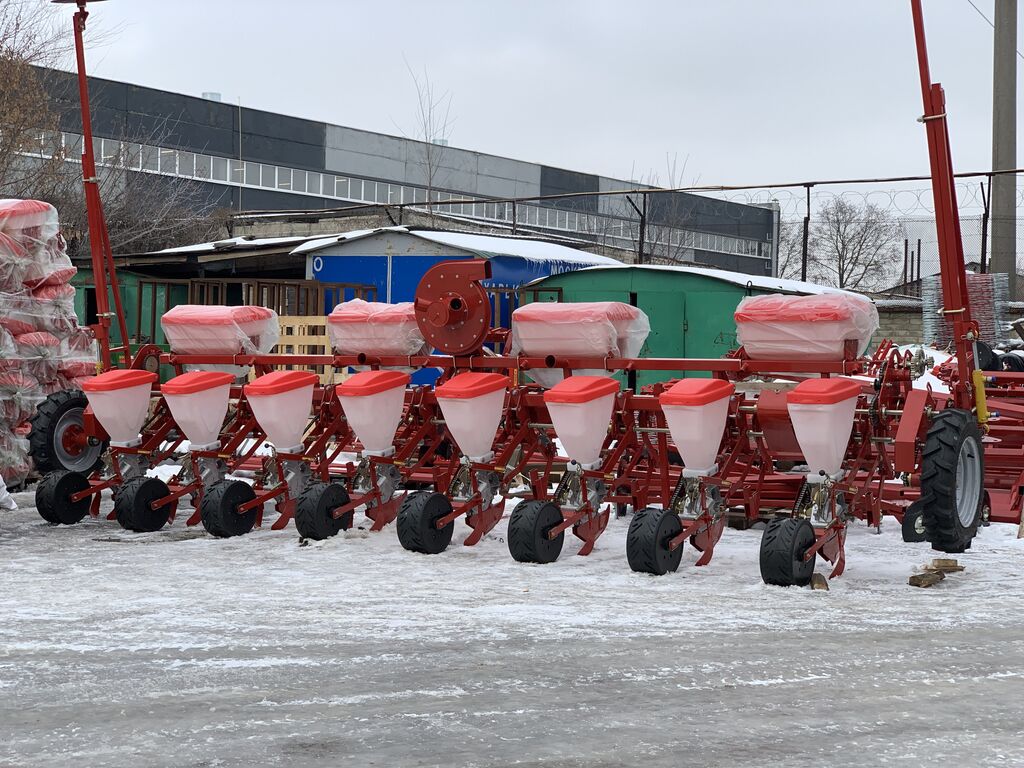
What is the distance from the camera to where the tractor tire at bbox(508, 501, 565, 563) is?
8.21 metres

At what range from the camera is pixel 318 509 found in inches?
354

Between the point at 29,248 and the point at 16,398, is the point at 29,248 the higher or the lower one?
the higher one

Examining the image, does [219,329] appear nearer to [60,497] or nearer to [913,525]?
[60,497]

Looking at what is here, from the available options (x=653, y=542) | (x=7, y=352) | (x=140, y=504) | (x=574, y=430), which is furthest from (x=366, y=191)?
(x=653, y=542)

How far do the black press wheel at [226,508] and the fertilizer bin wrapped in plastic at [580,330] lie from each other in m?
2.21

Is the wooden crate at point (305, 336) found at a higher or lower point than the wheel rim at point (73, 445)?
higher

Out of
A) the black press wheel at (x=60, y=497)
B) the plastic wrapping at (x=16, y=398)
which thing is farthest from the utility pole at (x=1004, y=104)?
the black press wheel at (x=60, y=497)

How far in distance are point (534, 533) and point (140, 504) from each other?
10.3ft

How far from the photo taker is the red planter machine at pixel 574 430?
26.0 feet

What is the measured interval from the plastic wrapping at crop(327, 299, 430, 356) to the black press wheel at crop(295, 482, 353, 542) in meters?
1.23

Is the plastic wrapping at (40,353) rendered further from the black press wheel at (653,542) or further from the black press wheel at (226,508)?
the black press wheel at (653,542)

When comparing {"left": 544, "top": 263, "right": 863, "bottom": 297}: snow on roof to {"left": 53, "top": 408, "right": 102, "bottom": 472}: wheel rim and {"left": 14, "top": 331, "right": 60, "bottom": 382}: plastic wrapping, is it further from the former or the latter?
{"left": 53, "top": 408, "right": 102, "bottom": 472}: wheel rim

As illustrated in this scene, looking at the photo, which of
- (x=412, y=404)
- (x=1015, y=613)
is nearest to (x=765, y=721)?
(x=1015, y=613)

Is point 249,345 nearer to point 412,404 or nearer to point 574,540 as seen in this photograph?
point 412,404
